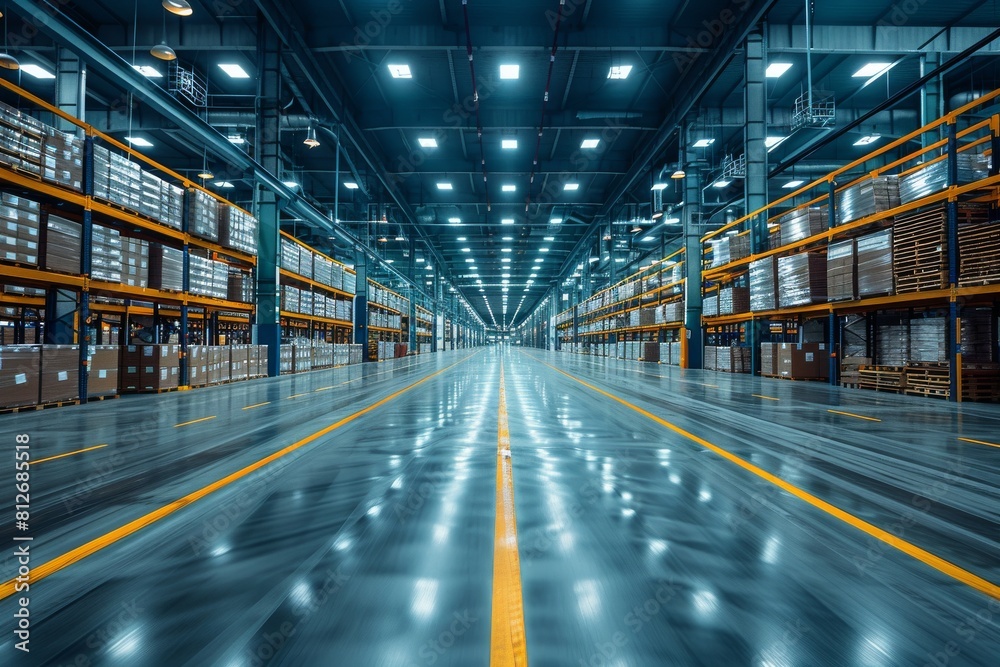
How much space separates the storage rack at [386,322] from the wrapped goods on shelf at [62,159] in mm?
17690

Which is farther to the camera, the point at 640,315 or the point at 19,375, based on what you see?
the point at 640,315

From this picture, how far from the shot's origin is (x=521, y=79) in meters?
16.1

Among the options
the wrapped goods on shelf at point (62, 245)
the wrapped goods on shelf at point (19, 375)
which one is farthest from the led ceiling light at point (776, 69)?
the wrapped goods on shelf at point (19, 375)

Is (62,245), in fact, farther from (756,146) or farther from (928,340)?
(756,146)

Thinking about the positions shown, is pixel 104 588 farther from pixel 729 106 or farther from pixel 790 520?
pixel 729 106

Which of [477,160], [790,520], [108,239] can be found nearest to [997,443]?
[790,520]

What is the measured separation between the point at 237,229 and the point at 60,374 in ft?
19.8

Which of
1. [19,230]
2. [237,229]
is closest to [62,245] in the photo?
[19,230]

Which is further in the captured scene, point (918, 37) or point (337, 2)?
point (918, 37)

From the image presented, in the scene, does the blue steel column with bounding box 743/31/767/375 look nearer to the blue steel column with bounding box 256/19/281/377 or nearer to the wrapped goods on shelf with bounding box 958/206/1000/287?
the wrapped goods on shelf with bounding box 958/206/1000/287

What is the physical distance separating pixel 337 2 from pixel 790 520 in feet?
53.4

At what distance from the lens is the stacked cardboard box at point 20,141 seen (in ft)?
21.8

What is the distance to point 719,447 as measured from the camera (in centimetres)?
459

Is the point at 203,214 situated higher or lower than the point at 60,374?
higher
